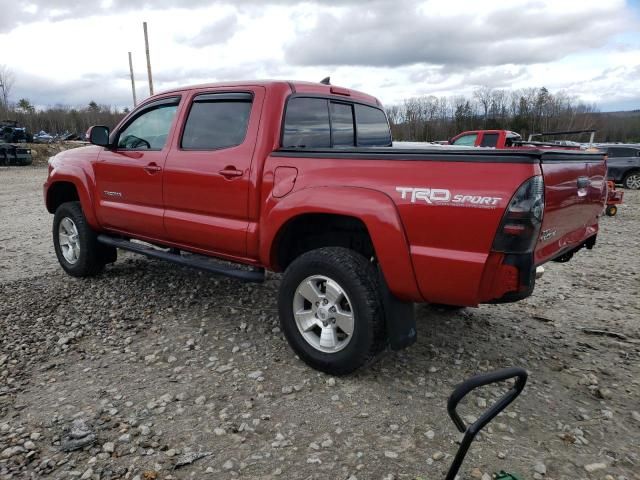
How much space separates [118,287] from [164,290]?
0.50 m

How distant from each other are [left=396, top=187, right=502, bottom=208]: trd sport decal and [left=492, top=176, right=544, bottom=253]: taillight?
0.10m

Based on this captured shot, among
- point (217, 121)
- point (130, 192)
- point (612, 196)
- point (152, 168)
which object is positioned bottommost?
point (612, 196)

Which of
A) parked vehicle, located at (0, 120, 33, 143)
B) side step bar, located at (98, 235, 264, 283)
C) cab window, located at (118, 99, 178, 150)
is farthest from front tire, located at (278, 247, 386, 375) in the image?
parked vehicle, located at (0, 120, 33, 143)

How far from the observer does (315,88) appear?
4.09 meters

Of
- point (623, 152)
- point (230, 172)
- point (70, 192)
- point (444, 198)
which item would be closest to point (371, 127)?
point (230, 172)

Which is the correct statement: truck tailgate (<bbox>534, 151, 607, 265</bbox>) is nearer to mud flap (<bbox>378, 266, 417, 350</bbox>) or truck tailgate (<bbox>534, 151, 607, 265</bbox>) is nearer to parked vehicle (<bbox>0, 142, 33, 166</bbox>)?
mud flap (<bbox>378, 266, 417, 350</bbox>)

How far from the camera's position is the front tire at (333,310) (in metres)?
3.15

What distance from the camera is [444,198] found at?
2.75 metres

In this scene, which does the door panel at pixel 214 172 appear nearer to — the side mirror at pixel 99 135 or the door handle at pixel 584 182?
the side mirror at pixel 99 135

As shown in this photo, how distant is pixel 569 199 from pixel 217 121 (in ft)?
8.62

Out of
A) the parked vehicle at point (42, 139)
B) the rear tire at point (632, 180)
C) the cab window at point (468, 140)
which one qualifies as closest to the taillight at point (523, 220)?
the cab window at point (468, 140)

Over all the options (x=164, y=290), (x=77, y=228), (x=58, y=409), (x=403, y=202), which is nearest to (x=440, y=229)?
(x=403, y=202)

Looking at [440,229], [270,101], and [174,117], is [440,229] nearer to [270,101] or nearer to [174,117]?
[270,101]

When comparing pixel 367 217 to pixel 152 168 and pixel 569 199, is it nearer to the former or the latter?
pixel 569 199
